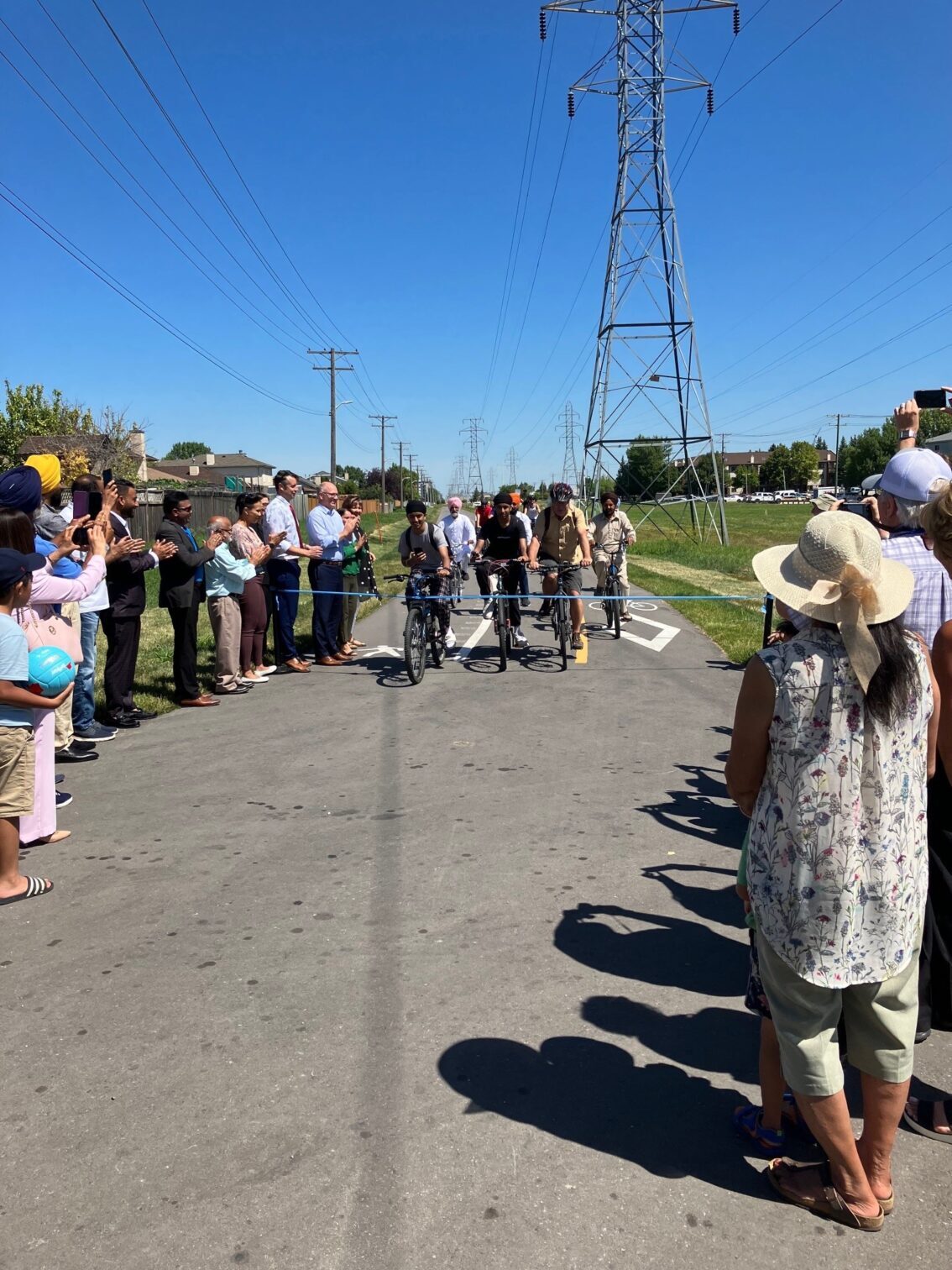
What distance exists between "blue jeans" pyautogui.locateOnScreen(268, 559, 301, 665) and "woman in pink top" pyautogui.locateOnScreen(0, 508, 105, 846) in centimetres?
471

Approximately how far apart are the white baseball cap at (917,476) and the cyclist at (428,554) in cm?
773

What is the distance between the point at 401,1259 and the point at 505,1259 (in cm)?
28

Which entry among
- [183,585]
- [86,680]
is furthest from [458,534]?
[86,680]

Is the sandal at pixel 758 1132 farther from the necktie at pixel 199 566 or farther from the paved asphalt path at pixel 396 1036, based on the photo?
the necktie at pixel 199 566

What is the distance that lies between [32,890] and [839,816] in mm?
4156

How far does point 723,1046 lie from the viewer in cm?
356

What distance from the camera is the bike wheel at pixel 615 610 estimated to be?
45.9 feet

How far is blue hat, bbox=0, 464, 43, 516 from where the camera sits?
18.6ft

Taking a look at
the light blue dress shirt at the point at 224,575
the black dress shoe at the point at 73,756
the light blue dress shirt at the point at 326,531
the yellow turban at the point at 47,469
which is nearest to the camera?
the yellow turban at the point at 47,469

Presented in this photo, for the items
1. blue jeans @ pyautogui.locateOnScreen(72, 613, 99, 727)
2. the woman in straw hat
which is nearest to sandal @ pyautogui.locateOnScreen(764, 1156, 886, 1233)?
the woman in straw hat

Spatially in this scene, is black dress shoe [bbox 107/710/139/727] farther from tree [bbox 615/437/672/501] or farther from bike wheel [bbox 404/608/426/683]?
tree [bbox 615/437/672/501]

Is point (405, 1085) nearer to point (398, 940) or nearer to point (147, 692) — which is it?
point (398, 940)

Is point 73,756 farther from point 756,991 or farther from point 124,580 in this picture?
point 756,991

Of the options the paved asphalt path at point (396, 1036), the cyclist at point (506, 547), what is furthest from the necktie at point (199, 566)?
the cyclist at point (506, 547)
